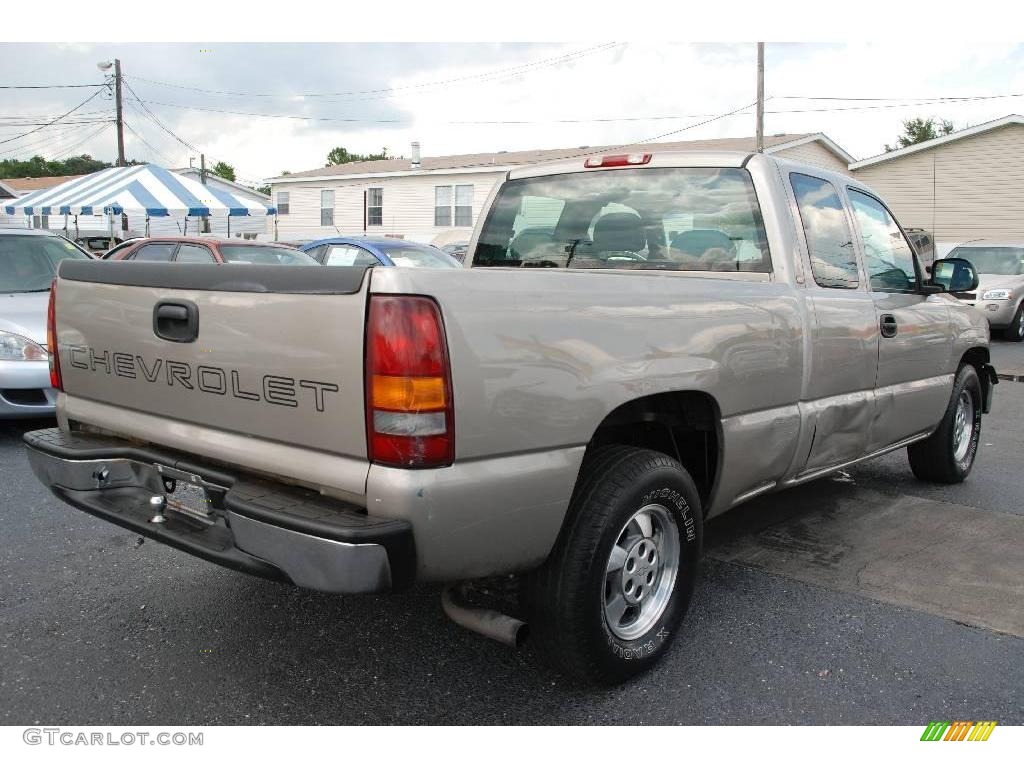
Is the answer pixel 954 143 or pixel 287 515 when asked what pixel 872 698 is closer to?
pixel 287 515

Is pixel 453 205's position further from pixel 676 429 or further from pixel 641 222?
pixel 676 429

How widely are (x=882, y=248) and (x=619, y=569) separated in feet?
8.84

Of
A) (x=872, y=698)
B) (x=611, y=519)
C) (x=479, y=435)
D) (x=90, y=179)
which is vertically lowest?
(x=872, y=698)

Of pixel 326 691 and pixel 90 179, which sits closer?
pixel 326 691

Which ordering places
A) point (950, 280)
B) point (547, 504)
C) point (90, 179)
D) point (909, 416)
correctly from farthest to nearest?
point (90, 179) < point (950, 280) < point (909, 416) < point (547, 504)

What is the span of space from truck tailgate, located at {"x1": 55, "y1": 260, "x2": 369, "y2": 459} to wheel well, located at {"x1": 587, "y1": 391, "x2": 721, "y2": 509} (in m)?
0.97

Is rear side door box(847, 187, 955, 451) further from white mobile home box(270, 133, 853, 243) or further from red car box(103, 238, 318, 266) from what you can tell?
white mobile home box(270, 133, 853, 243)

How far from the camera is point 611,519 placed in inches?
105

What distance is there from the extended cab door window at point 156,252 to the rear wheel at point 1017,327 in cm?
1357

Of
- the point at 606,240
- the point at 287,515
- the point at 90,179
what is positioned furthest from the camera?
the point at 90,179

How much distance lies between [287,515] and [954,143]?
2744 cm

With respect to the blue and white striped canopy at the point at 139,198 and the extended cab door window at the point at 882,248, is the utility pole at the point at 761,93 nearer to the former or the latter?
the blue and white striped canopy at the point at 139,198

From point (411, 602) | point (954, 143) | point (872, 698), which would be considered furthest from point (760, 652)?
point (954, 143)
